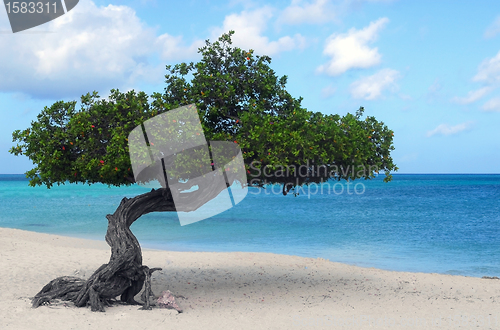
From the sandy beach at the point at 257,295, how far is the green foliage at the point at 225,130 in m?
3.14

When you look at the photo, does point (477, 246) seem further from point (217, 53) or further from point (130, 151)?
point (130, 151)

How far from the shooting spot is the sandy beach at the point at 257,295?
8961 millimetres

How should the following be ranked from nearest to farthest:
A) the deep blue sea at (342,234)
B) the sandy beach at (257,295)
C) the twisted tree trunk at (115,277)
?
the sandy beach at (257,295) → the twisted tree trunk at (115,277) → the deep blue sea at (342,234)

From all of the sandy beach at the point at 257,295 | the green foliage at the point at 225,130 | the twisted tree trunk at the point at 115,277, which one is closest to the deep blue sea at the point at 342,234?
the sandy beach at the point at 257,295

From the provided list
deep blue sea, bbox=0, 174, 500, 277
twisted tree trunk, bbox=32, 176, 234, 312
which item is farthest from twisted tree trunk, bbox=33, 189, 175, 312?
deep blue sea, bbox=0, 174, 500, 277

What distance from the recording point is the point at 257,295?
12.2 metres

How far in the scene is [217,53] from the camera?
11.1 m

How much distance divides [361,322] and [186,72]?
7.28 metres

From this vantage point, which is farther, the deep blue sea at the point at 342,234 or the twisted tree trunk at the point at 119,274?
the deep blue sea at the point at 342,234

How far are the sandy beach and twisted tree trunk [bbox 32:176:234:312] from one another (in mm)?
325

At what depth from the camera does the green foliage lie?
960cm

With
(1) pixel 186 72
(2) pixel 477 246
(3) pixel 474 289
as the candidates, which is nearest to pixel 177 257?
(1) pixel 186 72

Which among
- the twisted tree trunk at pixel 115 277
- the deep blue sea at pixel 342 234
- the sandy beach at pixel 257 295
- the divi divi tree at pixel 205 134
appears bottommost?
the deep blue sea at pixel 342 234

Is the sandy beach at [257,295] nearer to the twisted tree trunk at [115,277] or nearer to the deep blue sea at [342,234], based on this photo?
the twisted tree trunk at [115,277]
